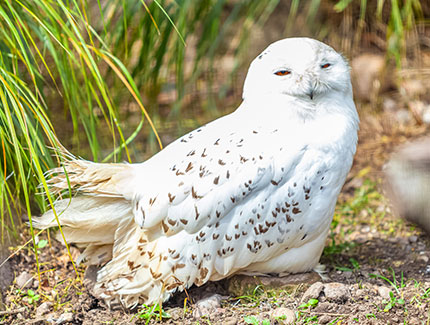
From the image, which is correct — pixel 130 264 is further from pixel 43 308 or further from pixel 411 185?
pixel 411 185

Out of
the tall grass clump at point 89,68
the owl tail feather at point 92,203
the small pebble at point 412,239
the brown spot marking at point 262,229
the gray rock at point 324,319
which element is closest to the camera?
the gray rock at point 324,319

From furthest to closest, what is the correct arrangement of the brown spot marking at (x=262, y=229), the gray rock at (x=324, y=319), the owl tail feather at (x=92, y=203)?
the owl tail feather at (x=92, y=203) → the brown spot marking at (x=262, y=229) → the gray rock at (x=324, y=319)

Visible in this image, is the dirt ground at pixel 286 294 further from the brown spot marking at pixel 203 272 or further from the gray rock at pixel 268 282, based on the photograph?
the brown spot marking at pixel 203 272

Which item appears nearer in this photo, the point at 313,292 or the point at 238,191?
the point at 238,191

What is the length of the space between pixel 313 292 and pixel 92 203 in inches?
48.0

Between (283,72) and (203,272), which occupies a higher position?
(283,72)

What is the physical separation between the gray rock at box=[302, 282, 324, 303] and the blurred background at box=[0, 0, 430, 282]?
159 centimetres

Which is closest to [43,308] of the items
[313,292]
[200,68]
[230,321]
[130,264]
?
[130,264]

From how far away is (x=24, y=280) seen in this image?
318 cm

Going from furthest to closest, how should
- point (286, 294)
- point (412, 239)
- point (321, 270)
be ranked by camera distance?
point (412, 239) < point (321, 270) < point (286, 294)

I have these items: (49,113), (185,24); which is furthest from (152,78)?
(49,113)

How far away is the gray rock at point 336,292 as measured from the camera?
9.32ft

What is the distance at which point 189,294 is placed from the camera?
10.0 ft

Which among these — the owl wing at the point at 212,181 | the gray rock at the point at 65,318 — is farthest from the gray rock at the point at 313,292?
the gray rock at the point at 65,318
